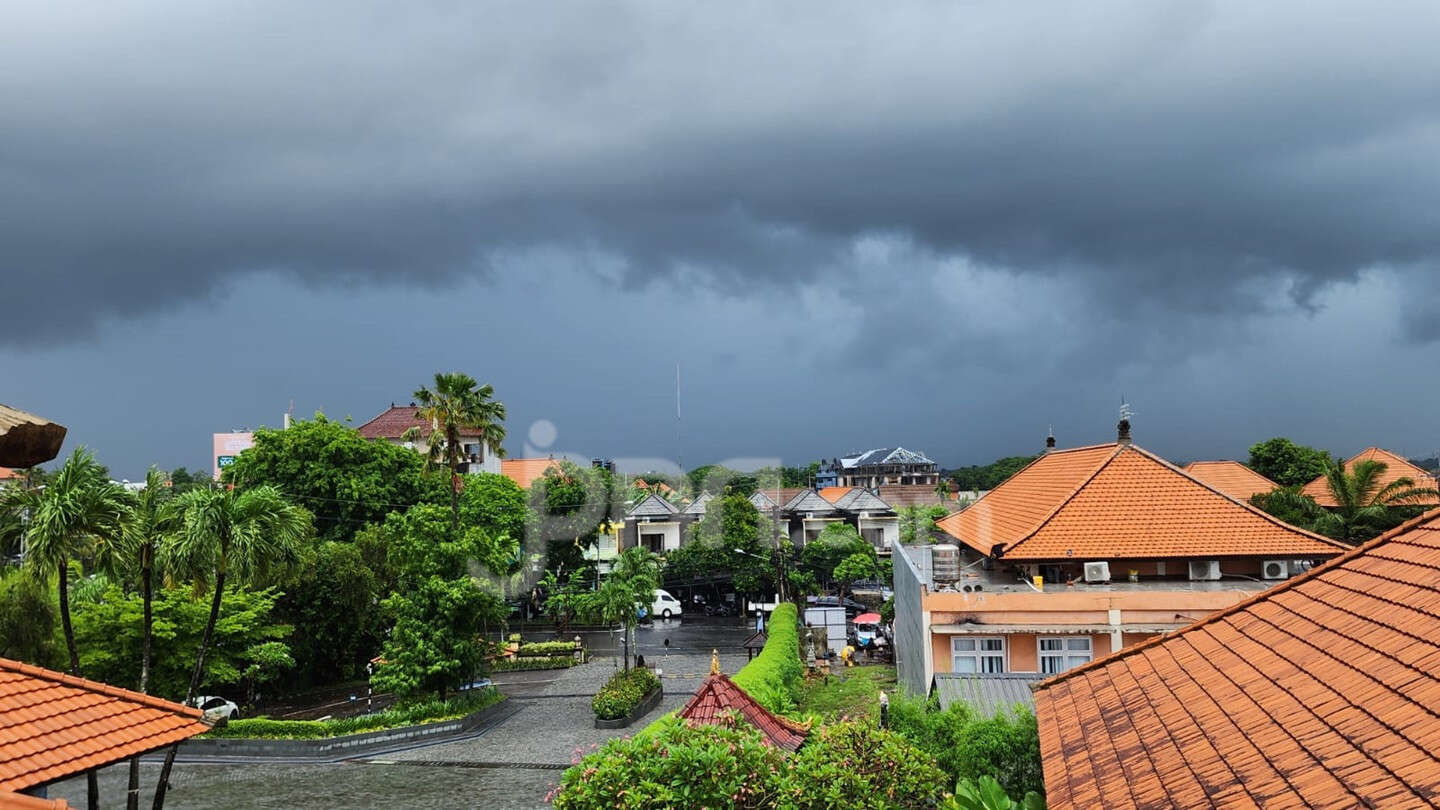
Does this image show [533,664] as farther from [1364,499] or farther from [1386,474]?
[1386,474]

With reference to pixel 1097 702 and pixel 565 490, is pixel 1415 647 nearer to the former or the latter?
pixel 1097 702

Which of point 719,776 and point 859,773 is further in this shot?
point 859,773

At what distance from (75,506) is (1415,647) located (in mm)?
21365

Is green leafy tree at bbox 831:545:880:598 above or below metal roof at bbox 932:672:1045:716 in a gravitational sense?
above

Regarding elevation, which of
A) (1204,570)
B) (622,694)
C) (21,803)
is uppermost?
(1204,570)

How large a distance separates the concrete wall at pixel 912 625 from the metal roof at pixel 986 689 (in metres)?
0.73

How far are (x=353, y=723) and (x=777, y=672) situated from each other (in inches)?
482

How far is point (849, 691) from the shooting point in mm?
33062

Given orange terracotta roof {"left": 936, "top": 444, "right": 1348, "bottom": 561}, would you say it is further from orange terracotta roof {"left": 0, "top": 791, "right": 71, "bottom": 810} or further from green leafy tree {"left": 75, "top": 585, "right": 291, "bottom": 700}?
orange terracotta roof {"left": 0, "top": 791, "right": 71, "bottom": 810}

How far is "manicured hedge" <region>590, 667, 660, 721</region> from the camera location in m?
29.9

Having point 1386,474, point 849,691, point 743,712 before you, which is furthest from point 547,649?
point 1386,474

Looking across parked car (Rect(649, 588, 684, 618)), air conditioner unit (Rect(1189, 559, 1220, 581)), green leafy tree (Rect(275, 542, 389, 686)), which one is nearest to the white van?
parked car (Rect(649, 588, 684, 618))

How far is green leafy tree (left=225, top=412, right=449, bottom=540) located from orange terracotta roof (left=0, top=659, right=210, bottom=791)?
40242mm

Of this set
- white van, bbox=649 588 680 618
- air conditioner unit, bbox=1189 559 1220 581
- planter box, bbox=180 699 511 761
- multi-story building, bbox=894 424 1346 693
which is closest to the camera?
multi-story building, bbox=894 424 1346 693
